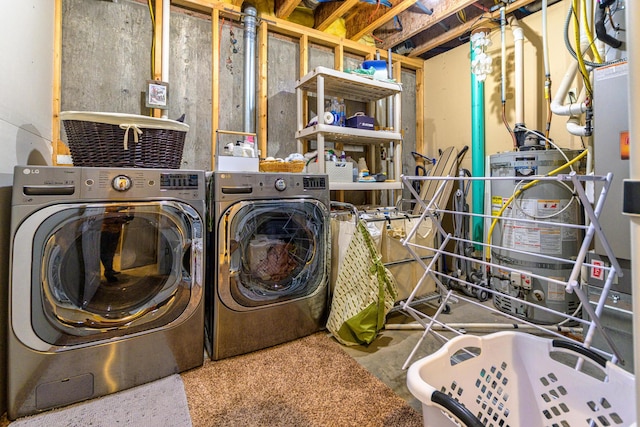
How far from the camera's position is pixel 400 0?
2504 millimetres

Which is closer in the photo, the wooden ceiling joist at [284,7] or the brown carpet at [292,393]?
the brown carpet at [292,393]

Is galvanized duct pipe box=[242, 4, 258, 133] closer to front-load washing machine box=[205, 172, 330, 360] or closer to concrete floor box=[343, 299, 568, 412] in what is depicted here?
front-load washing machine box=[205, 172, 330, 360]

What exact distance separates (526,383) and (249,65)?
8.71 feet

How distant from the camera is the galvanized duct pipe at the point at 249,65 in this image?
249cm

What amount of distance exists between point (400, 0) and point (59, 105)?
263cm

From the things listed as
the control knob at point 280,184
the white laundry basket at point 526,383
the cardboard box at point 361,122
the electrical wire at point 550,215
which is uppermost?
the cardboard box at point 361,122

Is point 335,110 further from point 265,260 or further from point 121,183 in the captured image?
point 121,183

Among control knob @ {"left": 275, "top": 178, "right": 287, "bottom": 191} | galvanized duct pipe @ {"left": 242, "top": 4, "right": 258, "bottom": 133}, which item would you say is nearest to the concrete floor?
control knob @ {"left": 275, "top": 178, "right": 287, "bottom": 191}

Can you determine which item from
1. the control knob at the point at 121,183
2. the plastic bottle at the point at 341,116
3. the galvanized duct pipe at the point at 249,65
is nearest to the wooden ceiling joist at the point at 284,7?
the galvanized duct pipe at the point at 249,65

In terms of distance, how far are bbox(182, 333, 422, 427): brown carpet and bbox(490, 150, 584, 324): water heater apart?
1.29m

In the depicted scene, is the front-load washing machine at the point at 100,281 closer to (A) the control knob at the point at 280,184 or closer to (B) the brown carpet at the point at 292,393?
(B) the brown carpet at the point at 292,393

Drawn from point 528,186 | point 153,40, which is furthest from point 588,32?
point 153,40

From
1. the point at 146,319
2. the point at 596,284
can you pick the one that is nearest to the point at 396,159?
the point at 596,284

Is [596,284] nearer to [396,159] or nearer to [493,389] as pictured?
[493,389]
